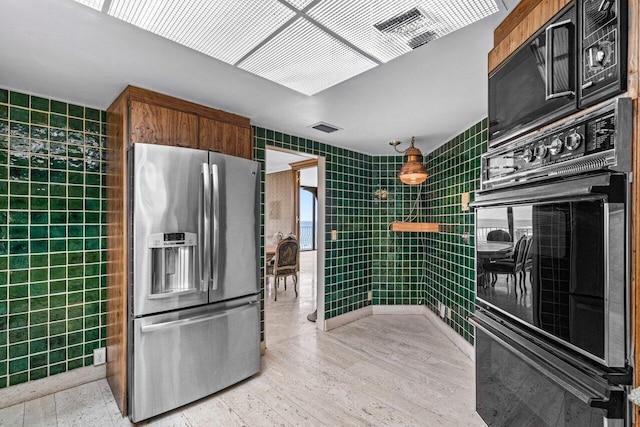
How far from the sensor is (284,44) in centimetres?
161

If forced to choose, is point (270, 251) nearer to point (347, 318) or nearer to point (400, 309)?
point (347, 318)

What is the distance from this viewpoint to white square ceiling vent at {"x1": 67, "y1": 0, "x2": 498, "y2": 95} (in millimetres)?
1296

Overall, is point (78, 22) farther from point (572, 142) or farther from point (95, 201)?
point (572, 142)

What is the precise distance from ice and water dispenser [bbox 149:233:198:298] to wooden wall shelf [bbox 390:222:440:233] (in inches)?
104

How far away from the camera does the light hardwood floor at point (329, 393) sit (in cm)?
209

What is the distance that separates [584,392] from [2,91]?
3493 mm

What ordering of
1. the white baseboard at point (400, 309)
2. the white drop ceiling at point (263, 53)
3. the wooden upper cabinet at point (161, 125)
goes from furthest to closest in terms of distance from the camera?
the white baseboard at point (400, 309), the wooden upper cabinet at point (161, 125), the white drop ceiling at point (263, 53)

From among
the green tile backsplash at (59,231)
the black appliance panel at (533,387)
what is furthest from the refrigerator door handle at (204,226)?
the black appliance panel at (533,387)

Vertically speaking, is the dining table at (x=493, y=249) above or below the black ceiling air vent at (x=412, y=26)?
below

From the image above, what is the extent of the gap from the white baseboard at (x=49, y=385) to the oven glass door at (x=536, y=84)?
128 inches

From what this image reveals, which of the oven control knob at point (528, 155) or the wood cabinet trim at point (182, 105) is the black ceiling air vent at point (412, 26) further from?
the wood cabinet trim at point (182, 105)

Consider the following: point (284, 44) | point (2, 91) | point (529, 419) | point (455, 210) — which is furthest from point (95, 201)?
point (455, 210)

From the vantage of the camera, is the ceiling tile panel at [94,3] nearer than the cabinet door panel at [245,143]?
Yes

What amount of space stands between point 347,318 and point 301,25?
11.1ft
